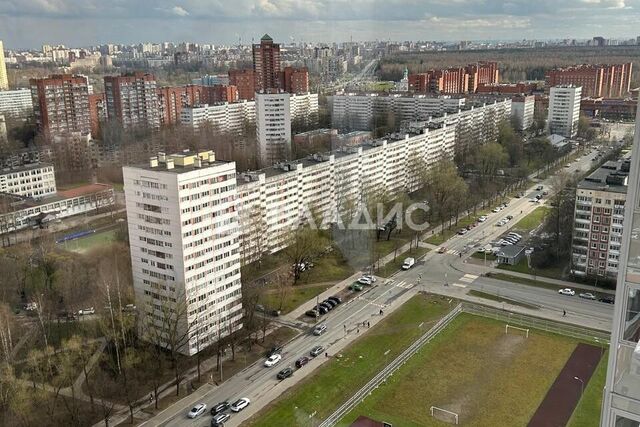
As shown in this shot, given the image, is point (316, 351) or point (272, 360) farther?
point (316, 351)

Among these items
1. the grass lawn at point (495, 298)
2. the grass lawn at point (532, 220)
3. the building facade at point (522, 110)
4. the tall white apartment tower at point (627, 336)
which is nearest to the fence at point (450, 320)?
the grass lawn at point (495, 298)

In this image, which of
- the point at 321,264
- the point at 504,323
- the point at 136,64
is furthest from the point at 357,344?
the point at 136,64

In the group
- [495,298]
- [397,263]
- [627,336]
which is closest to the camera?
[627,336]

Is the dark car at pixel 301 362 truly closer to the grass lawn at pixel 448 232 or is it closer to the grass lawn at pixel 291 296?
the grass lawn at pixel 291 296

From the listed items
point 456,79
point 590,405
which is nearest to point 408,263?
point 590,405

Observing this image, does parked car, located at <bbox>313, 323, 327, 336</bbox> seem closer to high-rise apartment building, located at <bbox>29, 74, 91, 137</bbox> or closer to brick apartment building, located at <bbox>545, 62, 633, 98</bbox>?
high-rise apartment building, located at <bbox>29, 74, 91, 137</bbox>

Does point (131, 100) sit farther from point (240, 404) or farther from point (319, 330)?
point (240, 404)

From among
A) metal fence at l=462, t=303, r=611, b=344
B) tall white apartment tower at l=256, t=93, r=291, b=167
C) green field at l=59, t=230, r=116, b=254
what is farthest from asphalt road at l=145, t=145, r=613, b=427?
tall white apartment tower at l=256, t=93, r=291, b=167
